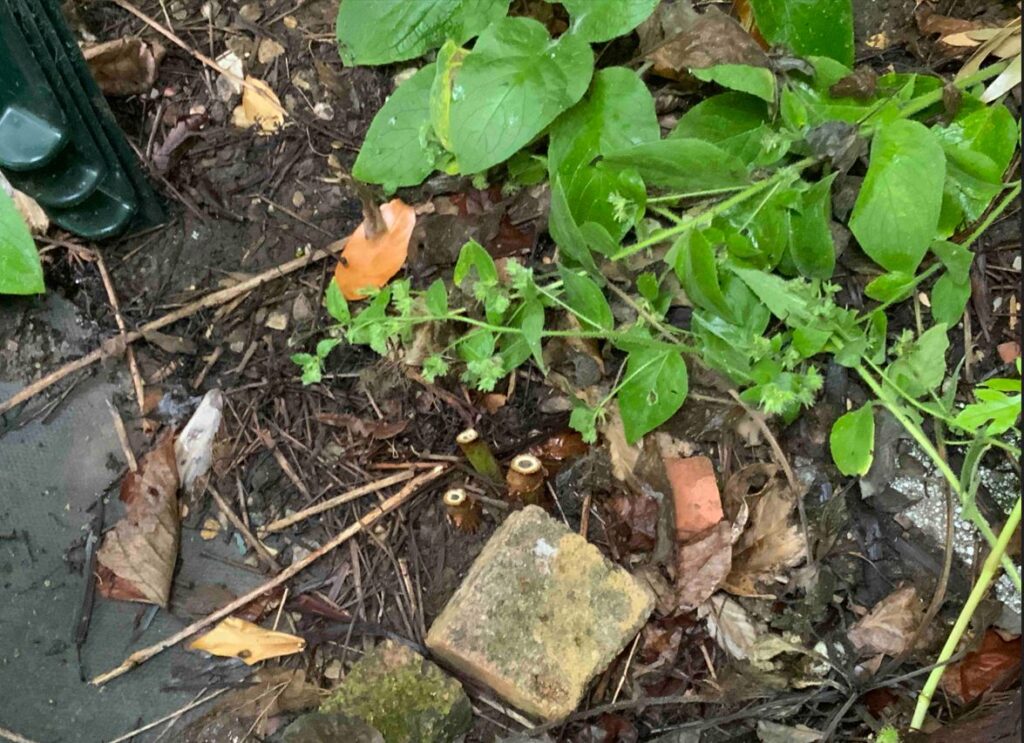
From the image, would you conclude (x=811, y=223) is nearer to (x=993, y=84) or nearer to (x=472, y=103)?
(x=993, y=84)

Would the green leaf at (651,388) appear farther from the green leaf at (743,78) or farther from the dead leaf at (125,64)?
the dead leaf at (125,64)

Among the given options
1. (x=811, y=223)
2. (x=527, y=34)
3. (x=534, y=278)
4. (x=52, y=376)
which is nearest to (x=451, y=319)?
(x=534, y=278)

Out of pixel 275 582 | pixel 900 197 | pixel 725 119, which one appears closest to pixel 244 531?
pixel 275 582

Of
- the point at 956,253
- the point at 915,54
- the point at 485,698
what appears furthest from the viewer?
the point at 915,54

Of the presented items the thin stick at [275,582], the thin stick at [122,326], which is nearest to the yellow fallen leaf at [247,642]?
the thin stick at [275,582]

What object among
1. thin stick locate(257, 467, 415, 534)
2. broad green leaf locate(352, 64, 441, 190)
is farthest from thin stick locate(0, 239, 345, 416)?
thin stick locate(257, 467, 415, 534)

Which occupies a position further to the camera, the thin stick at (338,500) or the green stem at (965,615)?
the thin stick at (338,500)

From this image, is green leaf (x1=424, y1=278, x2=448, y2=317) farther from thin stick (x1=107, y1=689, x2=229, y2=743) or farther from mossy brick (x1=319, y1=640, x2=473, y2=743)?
thin stick (x1=107, y1=689, x2=229, y2=743)
